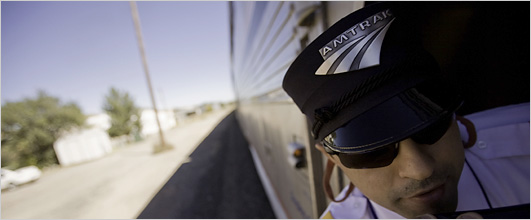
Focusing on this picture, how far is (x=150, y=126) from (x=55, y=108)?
13946 millimetres

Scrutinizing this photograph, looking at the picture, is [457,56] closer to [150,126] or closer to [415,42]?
[415,42]

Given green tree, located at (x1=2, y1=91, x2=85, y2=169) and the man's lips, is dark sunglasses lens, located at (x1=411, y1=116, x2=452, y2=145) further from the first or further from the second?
green tree, located at (x1=2, y1=91, x2=85, y2=169)

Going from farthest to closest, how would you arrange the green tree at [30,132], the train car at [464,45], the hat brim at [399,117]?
the green tree at [30,132] → the train car at [464,45] → the hat brim at [399,117]

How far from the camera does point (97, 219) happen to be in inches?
189

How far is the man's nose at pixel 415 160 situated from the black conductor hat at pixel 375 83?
97 mm

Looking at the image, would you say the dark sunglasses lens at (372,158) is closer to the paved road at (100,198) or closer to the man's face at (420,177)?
the man's face at (420,177)

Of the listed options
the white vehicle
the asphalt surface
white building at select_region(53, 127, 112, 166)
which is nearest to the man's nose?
the asphalt surface

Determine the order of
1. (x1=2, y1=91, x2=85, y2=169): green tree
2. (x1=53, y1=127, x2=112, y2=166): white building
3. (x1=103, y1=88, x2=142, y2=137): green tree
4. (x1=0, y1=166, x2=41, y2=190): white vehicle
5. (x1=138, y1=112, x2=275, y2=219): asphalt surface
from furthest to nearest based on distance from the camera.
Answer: (x1=103, y1=88, x2=142, y2=137): green tree, (x1=53, y1=127, x2=112, y2=166): white building, (x1=2, y1=91, x2=85, y2=169): green tree, (x1=0, y1=166, x2=41, y2=190): white vehicle, (x1=138, y1=112, x2=275, y2=219): asphalt surface

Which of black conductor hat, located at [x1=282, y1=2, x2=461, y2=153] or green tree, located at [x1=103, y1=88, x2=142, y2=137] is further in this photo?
green tree, located at [x1=103, y1=88, x2=142, y2=137]

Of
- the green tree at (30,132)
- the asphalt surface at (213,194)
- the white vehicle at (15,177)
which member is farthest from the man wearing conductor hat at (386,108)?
the green tree at (30,132)

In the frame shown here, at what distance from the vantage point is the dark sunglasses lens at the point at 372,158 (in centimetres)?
73

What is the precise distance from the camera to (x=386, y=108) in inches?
26.5

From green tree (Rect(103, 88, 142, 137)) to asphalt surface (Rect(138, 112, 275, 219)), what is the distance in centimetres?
2133

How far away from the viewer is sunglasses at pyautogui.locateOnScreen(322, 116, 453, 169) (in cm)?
71
